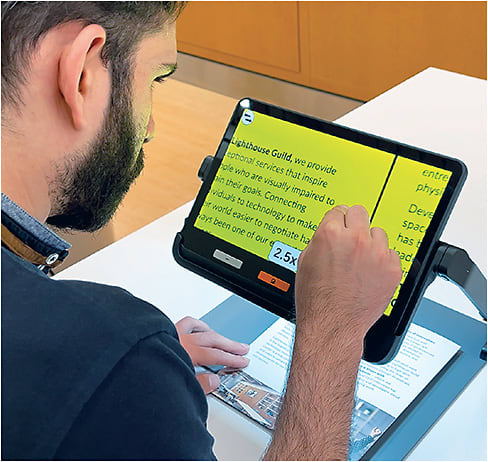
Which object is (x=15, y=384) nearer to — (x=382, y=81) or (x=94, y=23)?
(x=94, y=23)

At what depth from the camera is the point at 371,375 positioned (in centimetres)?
104

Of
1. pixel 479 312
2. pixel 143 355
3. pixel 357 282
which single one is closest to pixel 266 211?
pixel 357 282

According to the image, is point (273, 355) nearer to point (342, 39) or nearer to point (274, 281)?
point (274, 281)

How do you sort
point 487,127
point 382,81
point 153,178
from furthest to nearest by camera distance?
point 382,81, point 153,178, point 487,127

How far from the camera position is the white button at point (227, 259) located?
1.09 m

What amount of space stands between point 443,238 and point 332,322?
57 cm

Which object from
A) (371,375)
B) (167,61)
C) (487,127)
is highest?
(167,61)

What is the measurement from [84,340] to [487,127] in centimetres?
138

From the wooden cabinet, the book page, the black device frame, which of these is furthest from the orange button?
the wooden cabinet

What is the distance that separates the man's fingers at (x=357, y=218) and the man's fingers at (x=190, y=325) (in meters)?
0.34

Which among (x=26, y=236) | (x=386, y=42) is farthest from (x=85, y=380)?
(x=386, y=42)

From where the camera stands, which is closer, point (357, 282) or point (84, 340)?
point (84, 340)

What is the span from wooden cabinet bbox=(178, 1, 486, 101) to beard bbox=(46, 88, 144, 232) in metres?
2.26

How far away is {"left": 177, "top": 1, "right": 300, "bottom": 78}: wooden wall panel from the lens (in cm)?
354
